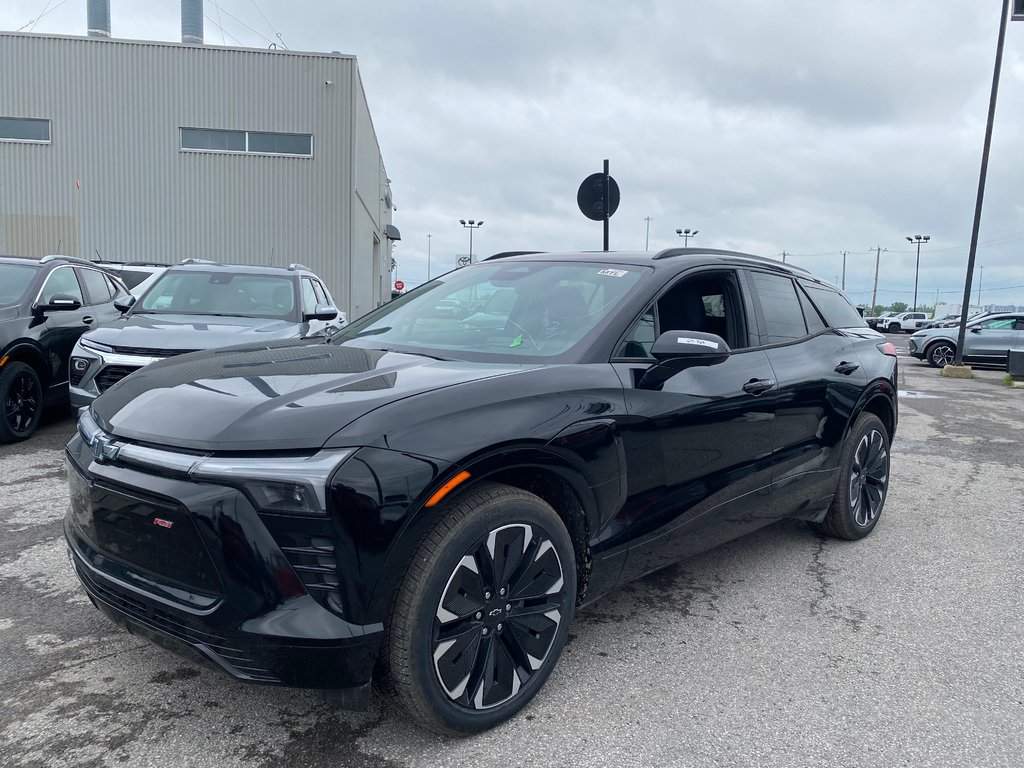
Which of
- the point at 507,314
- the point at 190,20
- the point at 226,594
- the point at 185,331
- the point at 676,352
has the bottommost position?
the point at 226,594

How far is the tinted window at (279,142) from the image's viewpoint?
79.6ft

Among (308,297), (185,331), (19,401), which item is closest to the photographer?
(185,331)

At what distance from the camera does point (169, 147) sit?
947 inches

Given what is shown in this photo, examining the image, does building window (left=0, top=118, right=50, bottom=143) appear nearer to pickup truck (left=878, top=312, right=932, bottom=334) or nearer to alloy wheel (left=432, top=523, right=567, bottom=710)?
alloy wheel (left=432, top=523, right=567, bottom=710)

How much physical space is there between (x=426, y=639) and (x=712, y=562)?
8.14 feet

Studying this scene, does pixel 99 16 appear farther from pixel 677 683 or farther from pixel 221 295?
pixel 677 683

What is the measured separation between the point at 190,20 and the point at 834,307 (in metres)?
33.4

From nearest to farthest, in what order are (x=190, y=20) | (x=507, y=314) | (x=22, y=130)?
(x=507, y=314) < (x=22, y=130) < (x=190, y=20)

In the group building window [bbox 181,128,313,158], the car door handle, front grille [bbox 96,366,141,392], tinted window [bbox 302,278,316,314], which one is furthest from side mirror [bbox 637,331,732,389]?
building window [bbox 181,128,313,158]

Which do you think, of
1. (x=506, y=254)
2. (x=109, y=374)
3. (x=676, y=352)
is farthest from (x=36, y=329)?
(x=676, y=352)

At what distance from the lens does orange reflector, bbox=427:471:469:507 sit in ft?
7.44

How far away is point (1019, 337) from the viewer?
18.7 m

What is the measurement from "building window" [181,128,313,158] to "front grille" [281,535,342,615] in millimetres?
24259

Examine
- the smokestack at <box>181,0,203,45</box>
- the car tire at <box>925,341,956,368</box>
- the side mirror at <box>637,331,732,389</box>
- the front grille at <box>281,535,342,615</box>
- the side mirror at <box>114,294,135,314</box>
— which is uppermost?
the smokestack at <box>181,0,203,45</box>
